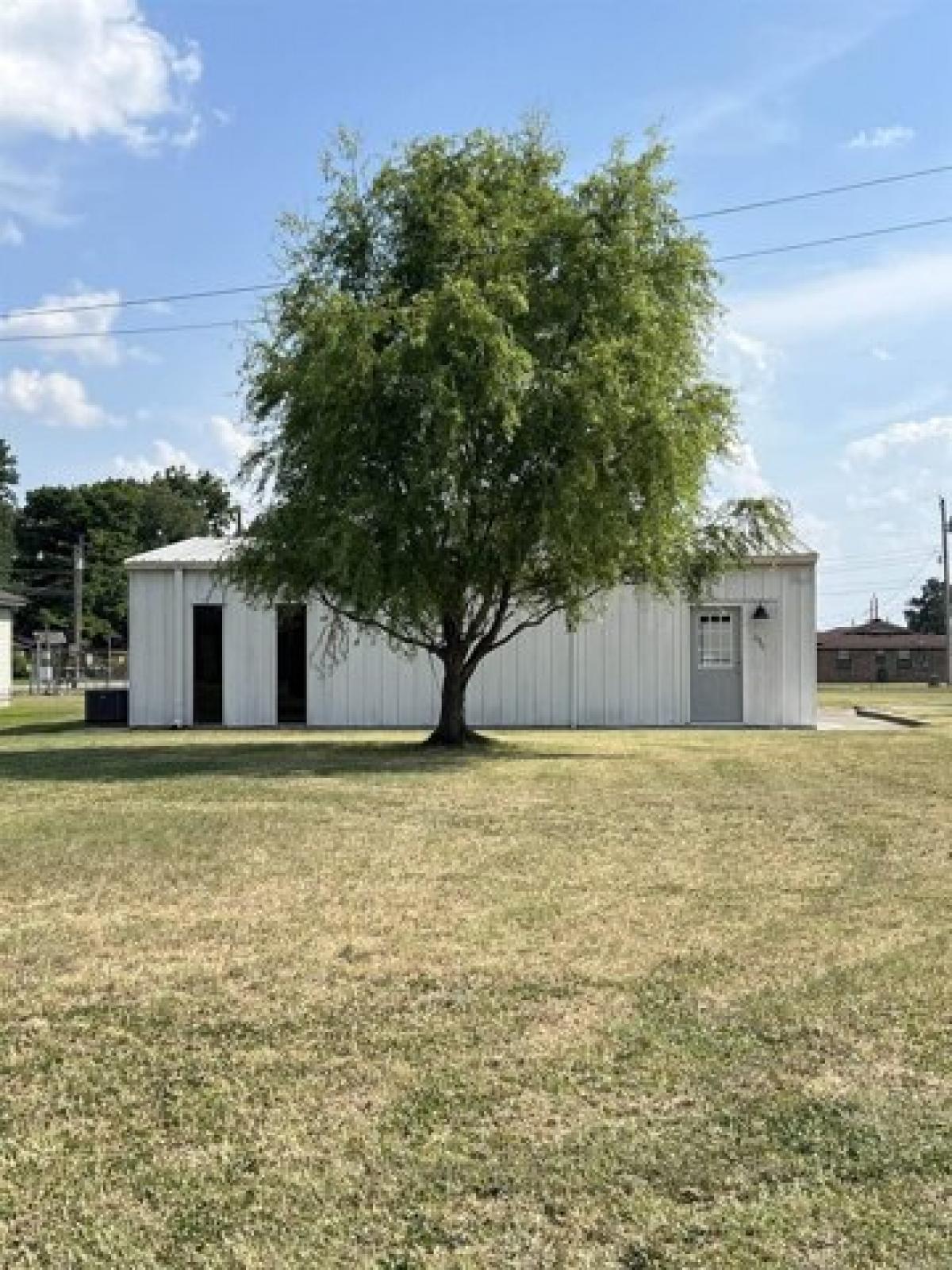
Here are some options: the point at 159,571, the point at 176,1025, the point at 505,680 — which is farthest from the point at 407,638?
the point at 176,1025

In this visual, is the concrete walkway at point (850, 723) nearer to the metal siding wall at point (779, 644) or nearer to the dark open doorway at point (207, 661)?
the metal siding wall at point (779, 644)

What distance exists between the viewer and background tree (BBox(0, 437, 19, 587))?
82.7 m

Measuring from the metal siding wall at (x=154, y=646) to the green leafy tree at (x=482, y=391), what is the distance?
775 cm

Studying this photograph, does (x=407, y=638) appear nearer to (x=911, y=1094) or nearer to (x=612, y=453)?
(x=612, y=453)

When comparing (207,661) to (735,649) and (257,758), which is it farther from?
(735,649)

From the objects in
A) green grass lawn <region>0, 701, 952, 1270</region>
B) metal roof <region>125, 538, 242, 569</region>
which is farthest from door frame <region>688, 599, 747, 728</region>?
green grass lawn <region>0, 701, 952, 1270</region>

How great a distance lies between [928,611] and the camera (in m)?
111

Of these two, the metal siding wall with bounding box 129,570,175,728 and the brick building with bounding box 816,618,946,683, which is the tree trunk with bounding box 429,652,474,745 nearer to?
the metal siding wall with bounding box 129,570,175,728

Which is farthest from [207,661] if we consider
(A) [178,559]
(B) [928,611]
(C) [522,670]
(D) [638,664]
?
(B) [928,611]

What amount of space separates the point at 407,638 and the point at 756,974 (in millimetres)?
12953

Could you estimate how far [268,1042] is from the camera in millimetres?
4590

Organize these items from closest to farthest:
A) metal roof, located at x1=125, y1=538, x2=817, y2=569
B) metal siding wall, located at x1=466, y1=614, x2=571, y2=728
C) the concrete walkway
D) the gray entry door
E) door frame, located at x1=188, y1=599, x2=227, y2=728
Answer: the concrete walkway → metal roof, located at x1=125, y1=538, x2=817, y2=569 → the gray entry door → metal siding wall, located at x1=466, y1=614, x2=571, y2=728 → door frame, located at x1=188, y1=599, x2=227, y2=728

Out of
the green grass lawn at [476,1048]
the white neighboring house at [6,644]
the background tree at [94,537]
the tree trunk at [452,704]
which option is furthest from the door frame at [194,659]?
the background tree at [94,537]

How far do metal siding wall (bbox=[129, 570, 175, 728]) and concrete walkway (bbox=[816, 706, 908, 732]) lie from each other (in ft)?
40.0
